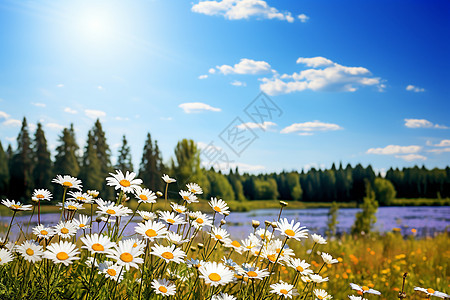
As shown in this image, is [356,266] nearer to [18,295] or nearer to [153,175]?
[18,295]

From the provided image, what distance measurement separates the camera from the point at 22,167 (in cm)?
2369

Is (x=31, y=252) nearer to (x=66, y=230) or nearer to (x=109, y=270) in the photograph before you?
(x=66, y=230)

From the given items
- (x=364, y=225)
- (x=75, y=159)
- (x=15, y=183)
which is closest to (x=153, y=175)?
(x=75, y=159)

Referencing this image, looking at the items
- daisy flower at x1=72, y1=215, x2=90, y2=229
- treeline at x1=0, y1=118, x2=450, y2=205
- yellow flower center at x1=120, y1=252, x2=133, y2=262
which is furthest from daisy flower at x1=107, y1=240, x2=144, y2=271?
treeline at x1=0, y1=118, x2=450, y2=205

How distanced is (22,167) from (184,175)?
1739 cm

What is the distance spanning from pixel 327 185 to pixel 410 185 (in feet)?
28.4

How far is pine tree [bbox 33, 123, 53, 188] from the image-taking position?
2301cm

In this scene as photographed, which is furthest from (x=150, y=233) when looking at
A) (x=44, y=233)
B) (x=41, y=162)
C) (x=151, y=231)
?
(x=41, y=162)

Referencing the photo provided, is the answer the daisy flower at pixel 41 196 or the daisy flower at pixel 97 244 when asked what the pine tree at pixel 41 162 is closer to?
the daisy flower at pixel 41 196

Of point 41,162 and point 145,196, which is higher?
point 41,162

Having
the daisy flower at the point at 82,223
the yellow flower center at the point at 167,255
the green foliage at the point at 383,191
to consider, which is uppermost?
the daisy flower at the point at 82,223

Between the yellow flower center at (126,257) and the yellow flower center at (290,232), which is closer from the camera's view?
the yellow flower center at (126,257)

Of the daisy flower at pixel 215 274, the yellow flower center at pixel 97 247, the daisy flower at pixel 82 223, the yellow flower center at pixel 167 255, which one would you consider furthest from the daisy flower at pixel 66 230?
the daisy flower at pixel 215 274

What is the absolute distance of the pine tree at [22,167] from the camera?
2356 cm
